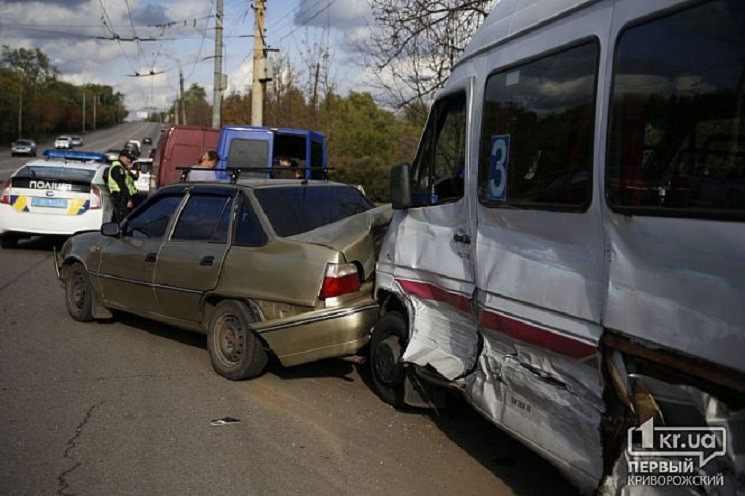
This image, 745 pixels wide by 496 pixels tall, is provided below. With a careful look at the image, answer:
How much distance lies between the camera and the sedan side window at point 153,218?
7.30 m

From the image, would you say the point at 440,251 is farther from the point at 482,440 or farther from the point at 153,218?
the point at 153,218

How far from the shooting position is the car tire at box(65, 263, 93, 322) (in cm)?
816

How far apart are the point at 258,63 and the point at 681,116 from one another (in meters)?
20.9

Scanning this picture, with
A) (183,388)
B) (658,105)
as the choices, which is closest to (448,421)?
(183,388)

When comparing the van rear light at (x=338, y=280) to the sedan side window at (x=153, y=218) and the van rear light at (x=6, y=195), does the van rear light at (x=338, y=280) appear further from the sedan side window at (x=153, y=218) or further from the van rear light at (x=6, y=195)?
the van rear light at (x=6, y=195)

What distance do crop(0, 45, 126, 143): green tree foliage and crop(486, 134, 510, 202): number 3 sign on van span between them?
301 feet

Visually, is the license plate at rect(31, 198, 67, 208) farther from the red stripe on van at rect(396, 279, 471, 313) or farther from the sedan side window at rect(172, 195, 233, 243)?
the red stripe on van at rect(396, 279, 471, 313)

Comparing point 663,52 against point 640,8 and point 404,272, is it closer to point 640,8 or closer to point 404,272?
point 640,8

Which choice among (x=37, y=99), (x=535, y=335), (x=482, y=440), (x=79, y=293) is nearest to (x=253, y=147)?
(x=79, y=293)

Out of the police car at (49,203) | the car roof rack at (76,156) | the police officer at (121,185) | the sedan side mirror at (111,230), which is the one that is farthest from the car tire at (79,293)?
the car roof rack at (76,156)

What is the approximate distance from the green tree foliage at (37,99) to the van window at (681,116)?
9280 centimetres

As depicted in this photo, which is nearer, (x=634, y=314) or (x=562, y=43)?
(x=634, y=314)

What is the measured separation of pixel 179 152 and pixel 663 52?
15.0 metres

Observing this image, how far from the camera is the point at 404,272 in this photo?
17.6 feet
